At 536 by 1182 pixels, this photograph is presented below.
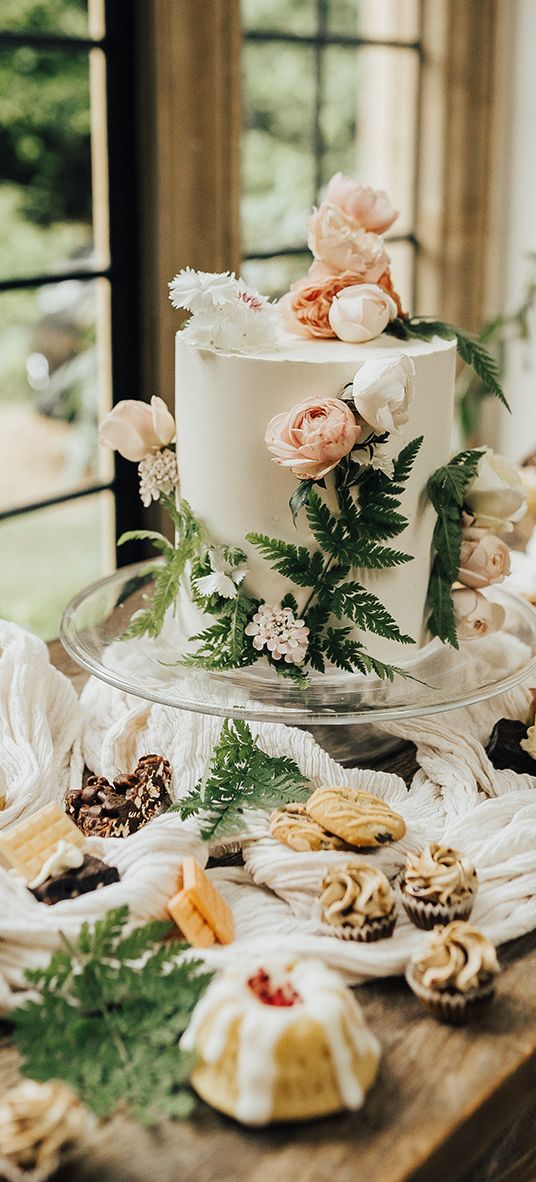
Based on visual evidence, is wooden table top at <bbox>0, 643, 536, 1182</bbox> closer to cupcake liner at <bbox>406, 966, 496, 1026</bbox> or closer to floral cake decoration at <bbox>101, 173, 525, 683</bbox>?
cupcake liner at <bbox>406, 966, 496, 1026</bbox>

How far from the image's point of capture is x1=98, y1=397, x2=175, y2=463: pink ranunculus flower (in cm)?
103

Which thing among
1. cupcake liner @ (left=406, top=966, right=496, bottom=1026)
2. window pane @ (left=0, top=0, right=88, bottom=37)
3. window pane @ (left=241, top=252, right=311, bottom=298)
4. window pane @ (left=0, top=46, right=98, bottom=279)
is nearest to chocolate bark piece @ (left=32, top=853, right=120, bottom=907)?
cupcake liner @ (left=406, top=966, right=496, bottom=1026)

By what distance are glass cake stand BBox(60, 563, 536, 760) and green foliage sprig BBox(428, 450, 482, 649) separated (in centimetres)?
3

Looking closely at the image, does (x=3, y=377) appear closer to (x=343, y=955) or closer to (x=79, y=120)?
→ (x=79, y=120)

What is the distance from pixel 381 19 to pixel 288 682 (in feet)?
6.66

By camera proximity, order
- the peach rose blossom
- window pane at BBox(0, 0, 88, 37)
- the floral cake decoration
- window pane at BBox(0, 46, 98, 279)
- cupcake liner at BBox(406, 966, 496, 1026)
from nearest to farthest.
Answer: cupcake liner at BBox(406, 966, 496, 1026) < the floral cake decoration < the peach rose blossom < window pane at BBox(0, 0, 88, 37) < window pane at BBox(0, 46, 98, 279)

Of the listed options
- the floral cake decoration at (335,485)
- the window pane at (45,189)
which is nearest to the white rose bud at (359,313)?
the floral cake decoration at (335,485)

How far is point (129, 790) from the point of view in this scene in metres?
0.92

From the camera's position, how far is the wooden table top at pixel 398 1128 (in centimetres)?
59

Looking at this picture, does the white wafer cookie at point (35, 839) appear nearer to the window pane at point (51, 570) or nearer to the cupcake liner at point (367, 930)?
the cupcake liner at point (367, 930)

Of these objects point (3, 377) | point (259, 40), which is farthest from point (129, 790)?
point (3, 377)

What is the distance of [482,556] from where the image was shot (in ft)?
3.39

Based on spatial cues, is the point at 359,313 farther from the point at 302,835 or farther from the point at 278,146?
the point at 278,146

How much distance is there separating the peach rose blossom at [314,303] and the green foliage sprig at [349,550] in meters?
0.14
